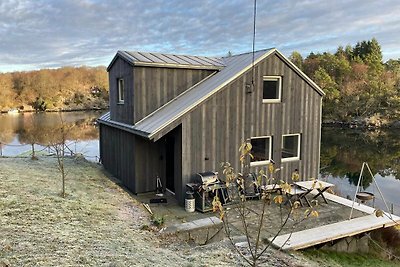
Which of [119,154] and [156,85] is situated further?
[119,154]

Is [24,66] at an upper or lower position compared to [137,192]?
upper

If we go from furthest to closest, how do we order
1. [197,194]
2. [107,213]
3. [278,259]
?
1. [197,194]
2. [107,213]
3. [278,259]

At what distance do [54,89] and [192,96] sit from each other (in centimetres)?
6014

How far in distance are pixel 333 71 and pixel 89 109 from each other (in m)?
46.9

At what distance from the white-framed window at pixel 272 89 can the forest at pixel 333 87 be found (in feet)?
92.9

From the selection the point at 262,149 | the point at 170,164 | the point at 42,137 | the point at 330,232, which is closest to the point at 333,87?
the point at 262,149

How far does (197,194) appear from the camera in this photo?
337 inches

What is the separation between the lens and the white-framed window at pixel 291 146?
35.6 ft

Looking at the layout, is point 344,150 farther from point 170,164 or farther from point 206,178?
point 206,178

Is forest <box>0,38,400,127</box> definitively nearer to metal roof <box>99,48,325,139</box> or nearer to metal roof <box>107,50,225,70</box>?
metal roof <box>107,50,225,70</box>

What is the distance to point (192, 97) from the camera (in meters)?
9.66

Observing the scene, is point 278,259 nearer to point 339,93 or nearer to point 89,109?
point 339,93

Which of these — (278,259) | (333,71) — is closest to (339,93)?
(333,71)

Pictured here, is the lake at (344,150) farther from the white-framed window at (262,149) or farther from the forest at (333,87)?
the white-framed window at (262,149)
